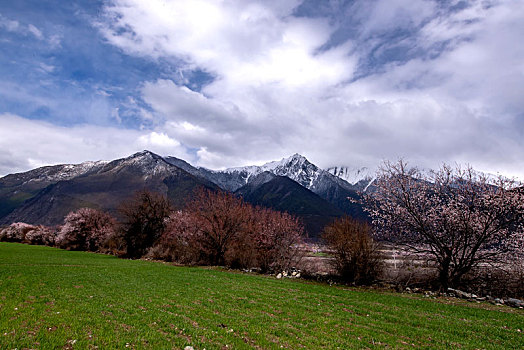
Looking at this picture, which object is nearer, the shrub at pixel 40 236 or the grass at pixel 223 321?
the grass at pixel 223 321

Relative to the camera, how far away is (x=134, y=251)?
4875cm

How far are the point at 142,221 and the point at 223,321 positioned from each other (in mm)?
46184

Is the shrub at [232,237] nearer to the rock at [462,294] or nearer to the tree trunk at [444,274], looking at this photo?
the tree trunk at [444,274]

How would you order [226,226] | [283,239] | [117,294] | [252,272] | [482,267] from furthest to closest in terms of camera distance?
[226,226] → [283,239] → [252,272] → [482,267] → [117,294]

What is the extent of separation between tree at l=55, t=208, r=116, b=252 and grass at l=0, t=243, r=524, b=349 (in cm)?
5022

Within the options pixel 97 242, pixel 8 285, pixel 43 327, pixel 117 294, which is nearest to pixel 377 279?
pixel 117 294

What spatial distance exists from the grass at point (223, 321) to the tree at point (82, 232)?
5022cm

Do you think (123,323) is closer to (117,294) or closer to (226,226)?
(117,294)

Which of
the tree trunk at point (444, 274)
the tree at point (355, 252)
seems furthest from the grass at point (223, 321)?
the tree at point (355, 252)

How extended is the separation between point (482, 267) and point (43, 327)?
86.8 feet

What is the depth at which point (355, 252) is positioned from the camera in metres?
22.2

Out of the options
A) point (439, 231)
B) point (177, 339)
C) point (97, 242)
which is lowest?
point (97, 242)

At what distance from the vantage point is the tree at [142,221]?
49.4 meters

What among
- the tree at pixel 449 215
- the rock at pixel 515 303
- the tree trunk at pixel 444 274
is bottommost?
the rock at pixel 515 303
